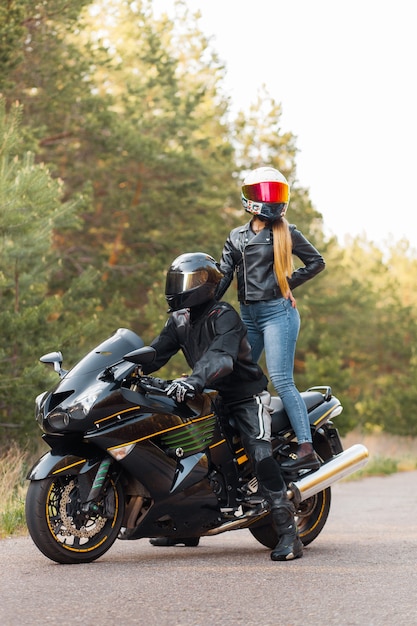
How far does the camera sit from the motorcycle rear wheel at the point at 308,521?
25.1 ft

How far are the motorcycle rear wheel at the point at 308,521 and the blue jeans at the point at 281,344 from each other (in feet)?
2.01

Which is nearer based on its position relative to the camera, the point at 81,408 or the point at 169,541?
the point at 81,408

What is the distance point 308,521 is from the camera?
777cm

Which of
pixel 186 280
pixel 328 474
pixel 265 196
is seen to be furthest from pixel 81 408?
pixel 265 196

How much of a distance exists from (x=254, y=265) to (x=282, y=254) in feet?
0.69

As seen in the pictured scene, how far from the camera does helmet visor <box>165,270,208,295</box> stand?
6961 mm

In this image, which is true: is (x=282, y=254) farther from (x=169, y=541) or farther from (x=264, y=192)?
(x=169, y=541)

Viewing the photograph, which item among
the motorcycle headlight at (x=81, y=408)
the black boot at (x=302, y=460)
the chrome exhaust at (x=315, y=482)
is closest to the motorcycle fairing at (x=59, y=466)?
the motorcycle headlight at (x=81, y=408)

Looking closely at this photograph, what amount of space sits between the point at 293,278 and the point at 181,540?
2.01 m

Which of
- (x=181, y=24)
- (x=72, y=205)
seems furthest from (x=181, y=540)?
(x=181, y=24)

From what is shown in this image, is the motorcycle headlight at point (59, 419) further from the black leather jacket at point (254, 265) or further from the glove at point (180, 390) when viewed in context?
the black leather jacket at point (254, 265)

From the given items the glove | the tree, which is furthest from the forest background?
the glove

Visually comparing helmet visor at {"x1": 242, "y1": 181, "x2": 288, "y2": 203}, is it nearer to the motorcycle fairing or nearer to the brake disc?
the motorcycle fairing

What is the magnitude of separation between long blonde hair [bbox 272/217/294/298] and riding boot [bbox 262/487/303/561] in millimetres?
1430
